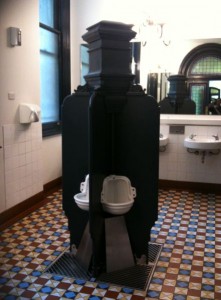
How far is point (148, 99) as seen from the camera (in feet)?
7.94

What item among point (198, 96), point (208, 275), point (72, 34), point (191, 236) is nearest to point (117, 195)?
point (208, 275)

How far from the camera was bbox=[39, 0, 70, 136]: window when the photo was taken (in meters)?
4.54

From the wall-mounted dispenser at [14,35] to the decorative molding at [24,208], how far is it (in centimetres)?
168

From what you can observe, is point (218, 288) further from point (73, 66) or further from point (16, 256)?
point (73, 66)

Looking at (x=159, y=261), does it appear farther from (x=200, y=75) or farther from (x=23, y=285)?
(x=200, y=75)

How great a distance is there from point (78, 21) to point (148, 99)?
322 centimetres

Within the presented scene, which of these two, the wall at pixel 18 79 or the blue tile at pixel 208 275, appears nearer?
the blue tile at pixel 208 275

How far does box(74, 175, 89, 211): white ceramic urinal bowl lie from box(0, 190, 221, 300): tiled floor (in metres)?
0.53

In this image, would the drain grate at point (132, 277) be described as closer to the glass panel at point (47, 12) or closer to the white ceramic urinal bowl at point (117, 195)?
the white ceramic urinal bowl at point (117, 195)

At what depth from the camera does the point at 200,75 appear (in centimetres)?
461

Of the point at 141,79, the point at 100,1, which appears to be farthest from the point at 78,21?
the point at 141,79

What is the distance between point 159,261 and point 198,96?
8.88 ft

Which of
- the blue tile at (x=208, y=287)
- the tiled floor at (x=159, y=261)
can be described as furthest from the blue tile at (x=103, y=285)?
the blue tile at (x=208, y=287)

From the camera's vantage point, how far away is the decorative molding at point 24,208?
3.42 metres
